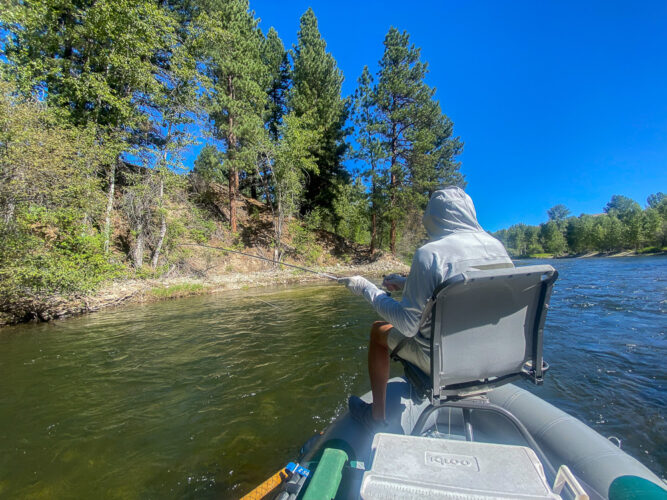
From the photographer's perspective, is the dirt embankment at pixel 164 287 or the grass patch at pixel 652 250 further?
the grass patch at pixel 652 250

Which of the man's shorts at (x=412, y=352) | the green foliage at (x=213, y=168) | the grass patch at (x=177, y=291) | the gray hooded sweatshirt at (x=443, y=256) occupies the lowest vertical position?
the grass patch at (x=177, y=291)

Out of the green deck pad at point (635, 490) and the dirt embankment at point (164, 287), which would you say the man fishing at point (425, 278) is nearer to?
the green deck pad at point (635, 490)

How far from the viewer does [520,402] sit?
7.45 ft

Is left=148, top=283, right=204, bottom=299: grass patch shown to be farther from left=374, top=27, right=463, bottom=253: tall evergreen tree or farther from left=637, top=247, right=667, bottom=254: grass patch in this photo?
left=637, top=247, right=667, bottom=254: grass patch

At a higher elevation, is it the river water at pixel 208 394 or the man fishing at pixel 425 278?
the man fishing at pixel 425 278

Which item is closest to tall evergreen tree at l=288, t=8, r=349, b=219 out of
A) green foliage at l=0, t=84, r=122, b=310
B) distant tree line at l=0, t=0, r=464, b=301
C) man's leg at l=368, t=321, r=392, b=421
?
distant tree line at l=0, t=0, r=464, b=301

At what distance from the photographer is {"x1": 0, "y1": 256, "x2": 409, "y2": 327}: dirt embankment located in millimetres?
7539

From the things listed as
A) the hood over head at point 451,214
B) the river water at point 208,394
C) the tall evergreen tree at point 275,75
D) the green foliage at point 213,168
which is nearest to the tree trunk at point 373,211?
the tall evergreen tree at point 275,75

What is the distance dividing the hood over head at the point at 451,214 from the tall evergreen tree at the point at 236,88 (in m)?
17.2

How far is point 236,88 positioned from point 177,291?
14164 millimetres

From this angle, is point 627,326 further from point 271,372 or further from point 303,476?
point 303,476

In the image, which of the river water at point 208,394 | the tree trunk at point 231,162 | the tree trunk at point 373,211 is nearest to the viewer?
the river water at point 208,394

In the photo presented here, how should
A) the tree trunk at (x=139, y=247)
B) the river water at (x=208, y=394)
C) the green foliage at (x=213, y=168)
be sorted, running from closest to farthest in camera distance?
the river water at (x=208, y=394) < the tree trunk at (x=139, y=247) < the green foliage at (x=213, y=168)

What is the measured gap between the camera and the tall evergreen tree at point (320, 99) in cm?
2142
